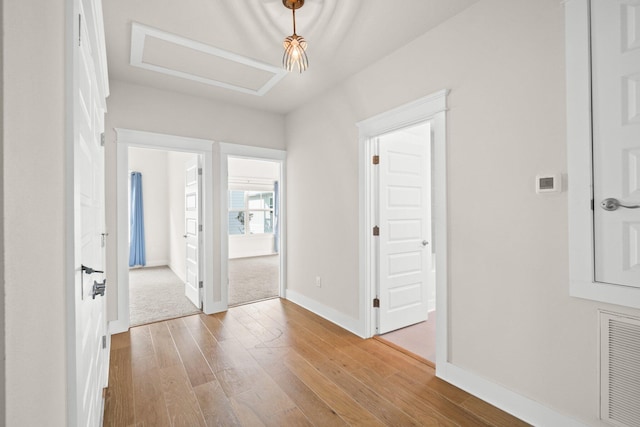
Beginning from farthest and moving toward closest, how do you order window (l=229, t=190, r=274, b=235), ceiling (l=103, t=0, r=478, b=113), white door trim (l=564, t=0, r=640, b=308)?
window (l=229, t=190, r=274, b=235) < ceiling (l=103, t=0, r=478, b=113) < white door trim (l=564, t=0, r=640, b=308)

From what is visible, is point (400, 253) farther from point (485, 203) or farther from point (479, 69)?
point (479, 69)

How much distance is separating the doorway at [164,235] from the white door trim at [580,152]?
370 cm

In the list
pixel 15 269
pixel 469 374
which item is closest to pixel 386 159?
pixel 469 374

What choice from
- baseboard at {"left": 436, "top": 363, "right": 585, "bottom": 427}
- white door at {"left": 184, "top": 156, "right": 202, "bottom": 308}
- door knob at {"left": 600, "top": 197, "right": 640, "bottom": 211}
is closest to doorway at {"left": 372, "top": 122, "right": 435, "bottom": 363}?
baseboard at {"left": 436, "top": 363, "right": 585, "bottom": 427}

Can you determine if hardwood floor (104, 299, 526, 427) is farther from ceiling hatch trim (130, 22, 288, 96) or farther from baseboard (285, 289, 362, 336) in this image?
ceiling hatch trim (130, 22, 288, 96)

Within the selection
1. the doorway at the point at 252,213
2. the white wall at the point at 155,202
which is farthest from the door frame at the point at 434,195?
the white wall at the point at 155,202

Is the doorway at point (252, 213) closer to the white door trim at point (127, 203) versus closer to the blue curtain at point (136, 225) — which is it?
the blue curtain at point (136, 225)

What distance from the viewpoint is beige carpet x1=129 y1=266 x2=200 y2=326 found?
12.0ft

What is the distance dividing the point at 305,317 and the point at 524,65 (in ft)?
10.4

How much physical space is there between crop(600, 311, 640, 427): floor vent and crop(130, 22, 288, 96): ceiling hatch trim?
3141mm

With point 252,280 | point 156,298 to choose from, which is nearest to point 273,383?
Result: point 156,298

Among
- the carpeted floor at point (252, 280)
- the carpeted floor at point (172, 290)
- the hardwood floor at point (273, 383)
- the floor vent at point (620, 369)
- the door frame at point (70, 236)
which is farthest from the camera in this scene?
the carpeted floor at point (252, 280)

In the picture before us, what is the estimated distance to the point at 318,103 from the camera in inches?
145

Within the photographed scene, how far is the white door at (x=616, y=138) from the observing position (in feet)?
4.75
